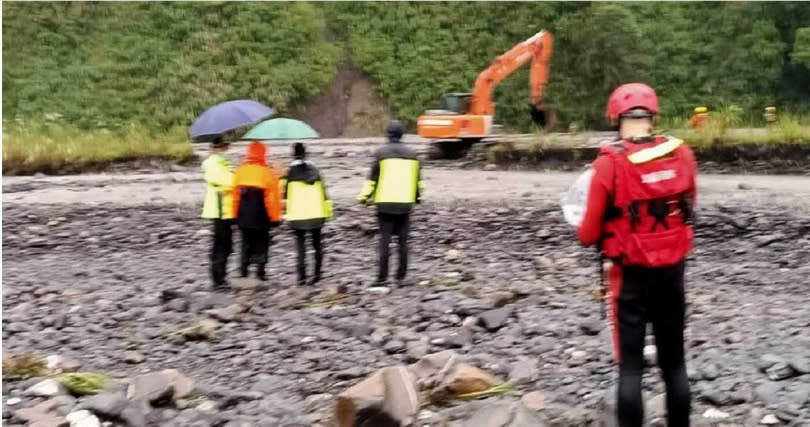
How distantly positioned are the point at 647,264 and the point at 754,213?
9.45 metres

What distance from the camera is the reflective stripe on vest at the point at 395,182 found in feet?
30.0

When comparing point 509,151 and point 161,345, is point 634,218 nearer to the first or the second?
point 161,345

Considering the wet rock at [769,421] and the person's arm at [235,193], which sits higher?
the person's arm at [235,193]

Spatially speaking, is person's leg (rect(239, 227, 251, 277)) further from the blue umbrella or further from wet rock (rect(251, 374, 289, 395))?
wet rock (rect(251, 374, 289, 395))

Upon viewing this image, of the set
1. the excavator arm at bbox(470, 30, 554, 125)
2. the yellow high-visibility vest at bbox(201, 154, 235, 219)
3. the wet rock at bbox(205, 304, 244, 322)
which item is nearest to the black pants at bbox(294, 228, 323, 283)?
the yellow high-visibility vest at bbox(201, 154, 235, 219)

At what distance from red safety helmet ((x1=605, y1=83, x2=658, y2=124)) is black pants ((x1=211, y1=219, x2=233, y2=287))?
587cm

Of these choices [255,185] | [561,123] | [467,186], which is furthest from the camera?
[561,123]

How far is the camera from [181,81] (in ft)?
107

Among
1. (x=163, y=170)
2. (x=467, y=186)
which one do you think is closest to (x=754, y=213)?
(x=467, y=186)

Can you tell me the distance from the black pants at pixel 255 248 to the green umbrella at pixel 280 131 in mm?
1003

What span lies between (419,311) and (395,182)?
144cm

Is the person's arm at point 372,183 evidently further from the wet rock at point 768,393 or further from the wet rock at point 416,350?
the wet rock at point 768,393

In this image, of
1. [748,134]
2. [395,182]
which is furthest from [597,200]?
[748,134]

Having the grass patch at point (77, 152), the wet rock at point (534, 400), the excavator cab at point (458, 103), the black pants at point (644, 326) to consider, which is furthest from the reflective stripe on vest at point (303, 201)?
the grass patch at point (77, 152)
